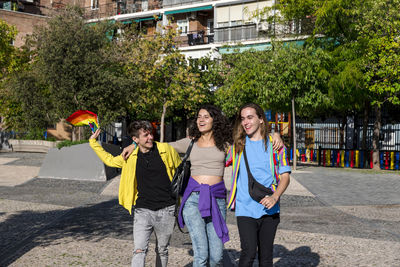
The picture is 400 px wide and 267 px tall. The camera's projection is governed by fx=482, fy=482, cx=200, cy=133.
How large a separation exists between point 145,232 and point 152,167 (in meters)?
0.57

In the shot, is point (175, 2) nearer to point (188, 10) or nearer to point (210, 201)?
point (188, 10)

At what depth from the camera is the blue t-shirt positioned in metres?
3.71

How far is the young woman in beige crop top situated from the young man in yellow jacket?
0.24 meters

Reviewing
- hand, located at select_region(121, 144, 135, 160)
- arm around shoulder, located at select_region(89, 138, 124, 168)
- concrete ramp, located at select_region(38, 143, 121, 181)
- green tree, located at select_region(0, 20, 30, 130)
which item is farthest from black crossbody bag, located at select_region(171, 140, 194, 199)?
green tree, located at select_region(0, 20, 30, 130)

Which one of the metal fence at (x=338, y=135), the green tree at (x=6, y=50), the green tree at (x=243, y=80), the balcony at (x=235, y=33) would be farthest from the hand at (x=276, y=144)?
the balcony at (x=235, y=33)

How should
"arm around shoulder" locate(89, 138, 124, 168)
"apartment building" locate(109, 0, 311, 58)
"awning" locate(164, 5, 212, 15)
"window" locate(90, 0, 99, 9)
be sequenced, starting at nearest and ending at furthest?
"arm around shoulder" locate(89, 138, 124, 168)
"apartment building" locate(109, 0, 311, 58)
"awning" locate(164, 5, 212, 15)
"window" locate(90, 0, 99, 9)

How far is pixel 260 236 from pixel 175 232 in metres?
3.46

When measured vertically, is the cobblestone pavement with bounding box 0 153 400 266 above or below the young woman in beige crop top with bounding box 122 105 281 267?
below

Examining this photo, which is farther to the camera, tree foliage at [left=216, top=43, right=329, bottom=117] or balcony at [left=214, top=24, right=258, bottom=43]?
balcony at [left=214, top=24, right=258, bottom=43]

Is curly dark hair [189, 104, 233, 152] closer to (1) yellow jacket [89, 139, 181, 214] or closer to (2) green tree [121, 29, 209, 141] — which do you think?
(1) yellow jacket [89, 139, 181, 214]

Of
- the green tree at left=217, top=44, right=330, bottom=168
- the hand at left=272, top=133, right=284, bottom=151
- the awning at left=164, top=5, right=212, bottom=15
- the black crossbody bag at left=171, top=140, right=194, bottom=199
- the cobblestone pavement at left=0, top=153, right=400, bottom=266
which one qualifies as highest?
the awning at left=164, top=5, right=212, bottom=15

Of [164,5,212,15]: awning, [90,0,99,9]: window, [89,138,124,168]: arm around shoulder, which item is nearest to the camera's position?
[89,138,124,168]: arm around shoulder

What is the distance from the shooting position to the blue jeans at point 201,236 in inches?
152

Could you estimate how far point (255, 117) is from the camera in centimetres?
383
